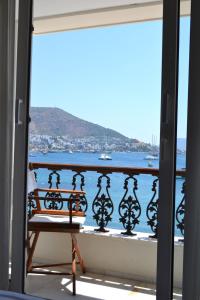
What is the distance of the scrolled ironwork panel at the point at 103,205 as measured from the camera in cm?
372

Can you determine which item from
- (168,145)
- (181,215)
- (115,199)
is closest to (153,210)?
(115,199)

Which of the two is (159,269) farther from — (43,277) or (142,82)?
(142,82)

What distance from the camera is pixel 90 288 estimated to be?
3012mm

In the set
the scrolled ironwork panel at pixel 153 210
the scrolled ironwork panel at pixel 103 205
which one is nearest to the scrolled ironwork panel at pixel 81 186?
the scrolled ironwork panel at pixel 103 205

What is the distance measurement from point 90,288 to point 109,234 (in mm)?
609

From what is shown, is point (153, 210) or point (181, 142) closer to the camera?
point (181, 142)

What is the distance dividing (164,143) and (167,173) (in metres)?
0.17

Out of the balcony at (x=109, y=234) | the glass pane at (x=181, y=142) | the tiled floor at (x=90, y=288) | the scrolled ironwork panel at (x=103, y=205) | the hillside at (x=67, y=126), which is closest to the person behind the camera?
the glass pane at (x=181, y=142)

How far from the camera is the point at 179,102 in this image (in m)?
2.19

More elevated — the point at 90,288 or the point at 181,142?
the point at 181,142

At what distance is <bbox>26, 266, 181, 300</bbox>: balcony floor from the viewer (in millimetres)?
2855

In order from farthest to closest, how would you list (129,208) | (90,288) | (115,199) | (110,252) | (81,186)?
(81,186)
(115,199)
(129,208)
(110,252)
(90,288)
